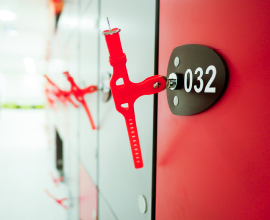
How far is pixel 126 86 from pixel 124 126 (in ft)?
1.14

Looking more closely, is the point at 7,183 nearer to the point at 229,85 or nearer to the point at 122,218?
the point at 122,218

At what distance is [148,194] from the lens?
61cm

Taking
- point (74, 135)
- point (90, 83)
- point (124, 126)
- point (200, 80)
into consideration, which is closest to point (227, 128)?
point (200, 80)

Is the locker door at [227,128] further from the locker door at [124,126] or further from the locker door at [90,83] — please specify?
the locker door at [90,83]

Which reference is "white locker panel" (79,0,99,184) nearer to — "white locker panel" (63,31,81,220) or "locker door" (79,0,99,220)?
"locker door" (79,0,99,220)

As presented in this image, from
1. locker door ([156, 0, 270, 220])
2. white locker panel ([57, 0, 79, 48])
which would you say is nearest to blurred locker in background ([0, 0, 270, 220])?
locker door ([156, 0, 270, 220])

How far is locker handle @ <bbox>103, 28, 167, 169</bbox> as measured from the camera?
38 centimetres

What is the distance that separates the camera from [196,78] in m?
0.41

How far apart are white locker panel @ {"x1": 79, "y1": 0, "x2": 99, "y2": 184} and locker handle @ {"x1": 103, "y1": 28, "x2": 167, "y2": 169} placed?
684 mm

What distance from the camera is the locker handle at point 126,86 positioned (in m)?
0.38

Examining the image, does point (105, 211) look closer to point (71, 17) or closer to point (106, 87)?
point (106, 87)

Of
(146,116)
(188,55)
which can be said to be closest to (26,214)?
(146,116)

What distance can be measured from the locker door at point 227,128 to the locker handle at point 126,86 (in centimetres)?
10

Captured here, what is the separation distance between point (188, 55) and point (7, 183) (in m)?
3.75
